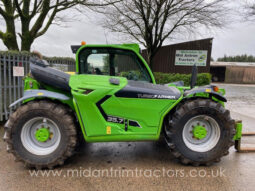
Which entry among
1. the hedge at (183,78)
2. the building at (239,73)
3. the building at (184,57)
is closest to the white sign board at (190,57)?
the building at (184,57)

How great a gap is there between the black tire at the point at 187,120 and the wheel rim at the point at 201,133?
0.18 ft

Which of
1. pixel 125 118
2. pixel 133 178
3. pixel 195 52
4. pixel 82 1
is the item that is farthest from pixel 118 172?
pixel 195 52

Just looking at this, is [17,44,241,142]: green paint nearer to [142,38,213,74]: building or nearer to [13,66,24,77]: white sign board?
[13,66,24,77]: white sign board

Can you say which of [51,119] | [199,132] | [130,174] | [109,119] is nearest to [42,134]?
[51,119]

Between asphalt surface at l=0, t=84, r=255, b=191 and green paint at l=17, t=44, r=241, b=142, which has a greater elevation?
green paint at l=17, t=44, r=241, b=142

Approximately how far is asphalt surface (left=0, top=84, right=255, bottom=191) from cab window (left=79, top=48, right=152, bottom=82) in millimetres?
1463

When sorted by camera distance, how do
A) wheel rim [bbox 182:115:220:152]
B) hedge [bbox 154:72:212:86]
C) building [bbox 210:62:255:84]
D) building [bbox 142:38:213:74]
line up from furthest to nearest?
building [bbox 210:62:255:84] → building [bbox 142:38:213:74] → hedge [bbox 154:72:212:86] → wheel rim [bbox 182:115:220:152]

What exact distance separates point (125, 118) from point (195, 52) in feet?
37.2

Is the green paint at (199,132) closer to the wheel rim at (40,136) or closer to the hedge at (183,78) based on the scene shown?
the wheel rim at (40,136)

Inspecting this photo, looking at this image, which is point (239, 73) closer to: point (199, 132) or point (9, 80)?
point (199, 132)

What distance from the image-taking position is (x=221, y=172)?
273 cm

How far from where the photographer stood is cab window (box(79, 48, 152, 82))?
321 centimetres

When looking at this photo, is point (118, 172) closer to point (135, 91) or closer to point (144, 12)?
point (135, 91)

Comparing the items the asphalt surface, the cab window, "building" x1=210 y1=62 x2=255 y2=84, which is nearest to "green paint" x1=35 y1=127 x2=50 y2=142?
the asphalt surface
